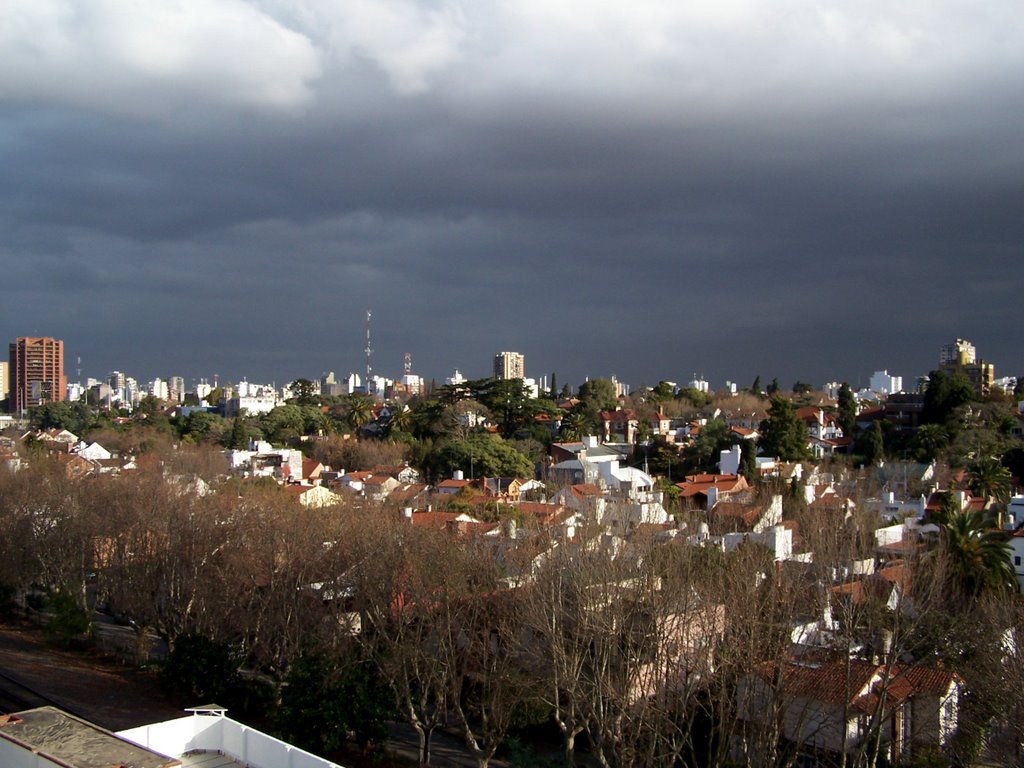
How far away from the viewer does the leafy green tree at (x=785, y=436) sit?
50.6 metres

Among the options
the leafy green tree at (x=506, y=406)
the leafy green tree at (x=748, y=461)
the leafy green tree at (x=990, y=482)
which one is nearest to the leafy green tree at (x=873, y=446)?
the leafy green tree at (x=748, y=461)

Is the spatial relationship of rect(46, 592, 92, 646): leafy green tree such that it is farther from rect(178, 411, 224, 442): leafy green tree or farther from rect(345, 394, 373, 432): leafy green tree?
rect(345, 394, 373, 432): leafy green tree

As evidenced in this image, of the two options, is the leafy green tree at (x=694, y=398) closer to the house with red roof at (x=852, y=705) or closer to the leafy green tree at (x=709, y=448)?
the leafy green tree at (x=709, y=448)

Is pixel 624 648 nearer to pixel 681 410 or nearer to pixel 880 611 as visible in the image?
pixel 880 611

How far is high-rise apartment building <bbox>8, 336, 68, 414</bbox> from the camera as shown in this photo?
6038 inches

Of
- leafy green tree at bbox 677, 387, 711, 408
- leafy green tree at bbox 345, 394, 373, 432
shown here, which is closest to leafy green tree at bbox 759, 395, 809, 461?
leafy green tree at bbox 677, 387, 711, 408

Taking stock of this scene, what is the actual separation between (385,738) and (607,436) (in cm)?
5093

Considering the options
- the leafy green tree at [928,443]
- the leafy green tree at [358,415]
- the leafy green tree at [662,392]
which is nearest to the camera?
the leafy green tree at [928,443]

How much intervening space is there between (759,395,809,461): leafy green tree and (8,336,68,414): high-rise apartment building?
135 metres

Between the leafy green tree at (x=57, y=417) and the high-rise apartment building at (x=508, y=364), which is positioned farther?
the high-rise apartment building at (x=508, y=364)

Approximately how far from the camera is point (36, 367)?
6166 inches

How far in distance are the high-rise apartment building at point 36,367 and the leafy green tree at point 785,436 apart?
443 feet

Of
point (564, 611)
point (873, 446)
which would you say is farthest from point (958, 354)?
point (564, 611)

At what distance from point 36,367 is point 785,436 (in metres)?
145
